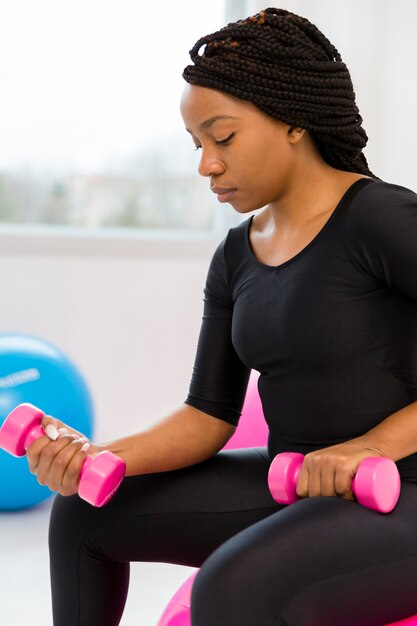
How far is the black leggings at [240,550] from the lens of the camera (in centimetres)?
91

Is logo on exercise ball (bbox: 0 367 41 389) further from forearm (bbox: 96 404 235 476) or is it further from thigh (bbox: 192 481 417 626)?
thigh (bbox: 192 481 417 626)

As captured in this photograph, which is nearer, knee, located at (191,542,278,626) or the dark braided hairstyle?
knee, located at (191,542,278,626)

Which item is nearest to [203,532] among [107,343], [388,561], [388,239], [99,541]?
[99,541]

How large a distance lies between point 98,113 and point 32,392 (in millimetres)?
1123

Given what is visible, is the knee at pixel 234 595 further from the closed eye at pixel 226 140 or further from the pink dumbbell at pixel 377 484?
the closed eye at pixel 226 140

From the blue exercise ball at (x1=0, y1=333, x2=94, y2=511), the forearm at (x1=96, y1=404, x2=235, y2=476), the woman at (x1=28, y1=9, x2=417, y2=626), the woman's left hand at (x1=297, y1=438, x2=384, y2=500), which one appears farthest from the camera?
the blue exercise ball at (x1=0, y1=333, x2=94, y2=511)

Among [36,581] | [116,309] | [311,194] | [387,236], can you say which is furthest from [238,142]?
[116,309]

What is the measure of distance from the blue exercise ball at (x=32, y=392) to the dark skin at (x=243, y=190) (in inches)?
46.4

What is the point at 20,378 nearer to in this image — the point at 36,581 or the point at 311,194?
the point at 36,581

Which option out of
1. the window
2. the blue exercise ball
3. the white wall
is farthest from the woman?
the window

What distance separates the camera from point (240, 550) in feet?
3.06

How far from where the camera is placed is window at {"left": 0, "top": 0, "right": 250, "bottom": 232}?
9.82 feet

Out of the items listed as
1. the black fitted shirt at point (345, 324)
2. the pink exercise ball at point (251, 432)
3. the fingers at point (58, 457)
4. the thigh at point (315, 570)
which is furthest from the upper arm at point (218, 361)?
the pink exercise ball at point (251, 432)

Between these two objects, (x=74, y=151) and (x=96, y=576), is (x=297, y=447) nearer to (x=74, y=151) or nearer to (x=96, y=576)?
(x=96, y=576)
